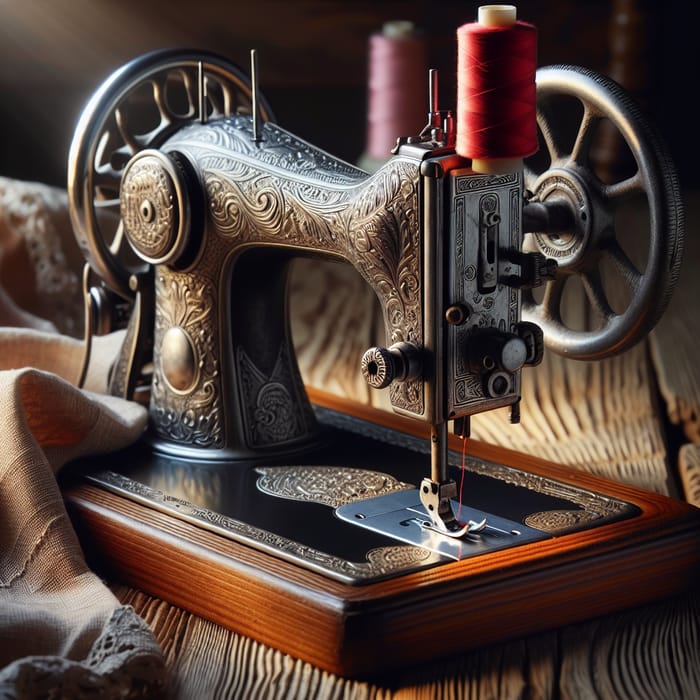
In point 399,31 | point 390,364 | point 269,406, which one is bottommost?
point 269,406

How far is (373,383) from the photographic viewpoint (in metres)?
1.29

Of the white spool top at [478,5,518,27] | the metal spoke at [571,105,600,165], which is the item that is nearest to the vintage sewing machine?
the metal spoke at [571,105,600,165]

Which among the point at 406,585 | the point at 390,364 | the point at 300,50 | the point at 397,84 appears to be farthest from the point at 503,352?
the point at 300,50

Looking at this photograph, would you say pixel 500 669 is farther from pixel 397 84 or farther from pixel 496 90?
pixel 397 84

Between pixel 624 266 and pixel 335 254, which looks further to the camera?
pixel 335 254

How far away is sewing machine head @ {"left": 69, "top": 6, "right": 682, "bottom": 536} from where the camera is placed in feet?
4.17

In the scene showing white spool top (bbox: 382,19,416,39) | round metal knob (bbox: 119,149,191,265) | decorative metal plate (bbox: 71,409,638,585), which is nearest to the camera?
decorative metal plate (bbox: 71,409,638,585)

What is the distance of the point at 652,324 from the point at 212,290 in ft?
1.70

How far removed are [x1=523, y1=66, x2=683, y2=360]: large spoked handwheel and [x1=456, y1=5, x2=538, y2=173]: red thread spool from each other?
108mm

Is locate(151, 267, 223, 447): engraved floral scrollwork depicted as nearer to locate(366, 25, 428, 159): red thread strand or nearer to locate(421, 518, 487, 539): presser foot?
locate(421, 518, 487, 539): presser foot

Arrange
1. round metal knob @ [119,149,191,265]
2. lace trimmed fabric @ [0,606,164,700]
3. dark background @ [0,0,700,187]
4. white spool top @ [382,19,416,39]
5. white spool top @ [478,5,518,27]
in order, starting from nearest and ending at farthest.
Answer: lace trimmed fabric @ [0,606,164,700] → white spool top @ [478,5,518,27] → round metal knob @ [119,149,191,265] → white spool top @ [382,19,416,39] → dark background @ [0,0,700,187]

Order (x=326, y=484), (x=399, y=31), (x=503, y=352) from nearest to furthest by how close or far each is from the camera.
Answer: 1. (x=503, y=352)
2. (x=326, y=484)
3. (x=399, y=31)

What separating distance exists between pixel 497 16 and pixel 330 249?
1.14 feet

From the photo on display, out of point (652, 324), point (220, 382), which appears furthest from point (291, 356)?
point (652, 324)
